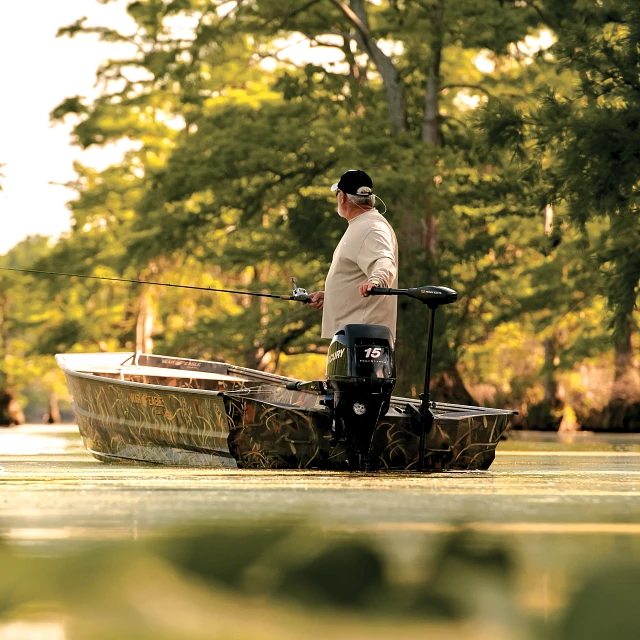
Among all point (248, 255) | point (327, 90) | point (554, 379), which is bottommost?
point (554, 379)

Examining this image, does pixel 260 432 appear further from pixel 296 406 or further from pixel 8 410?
pixel 8 410

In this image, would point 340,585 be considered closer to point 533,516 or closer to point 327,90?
point 533,516

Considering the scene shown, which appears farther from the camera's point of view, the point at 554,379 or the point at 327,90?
the point at 554,379

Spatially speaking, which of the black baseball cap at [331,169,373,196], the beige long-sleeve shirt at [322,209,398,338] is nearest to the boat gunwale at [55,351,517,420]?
the beige long-sleeve shirt at [322,209,398,338]

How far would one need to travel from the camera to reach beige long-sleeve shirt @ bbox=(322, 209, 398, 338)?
33.8 ft

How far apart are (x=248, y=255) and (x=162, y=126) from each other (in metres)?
15.5

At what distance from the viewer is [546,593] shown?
403 cm

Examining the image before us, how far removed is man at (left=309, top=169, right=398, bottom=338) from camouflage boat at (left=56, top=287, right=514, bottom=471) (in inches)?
14.2

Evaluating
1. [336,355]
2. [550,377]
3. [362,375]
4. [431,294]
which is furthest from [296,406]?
[550,377]

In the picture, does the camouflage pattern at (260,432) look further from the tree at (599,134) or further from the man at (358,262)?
the tree at (599,134)

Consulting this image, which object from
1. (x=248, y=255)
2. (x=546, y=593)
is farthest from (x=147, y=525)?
(x=248, y=255)

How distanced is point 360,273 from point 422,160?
60.0ft

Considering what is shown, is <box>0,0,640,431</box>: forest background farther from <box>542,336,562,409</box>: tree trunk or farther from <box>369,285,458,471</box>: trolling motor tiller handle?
<box>369,285,458,471</box>: trolling motor tiller handle

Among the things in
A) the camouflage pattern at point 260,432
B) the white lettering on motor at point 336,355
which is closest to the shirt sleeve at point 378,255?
the white lettering on motor at point 336,355
